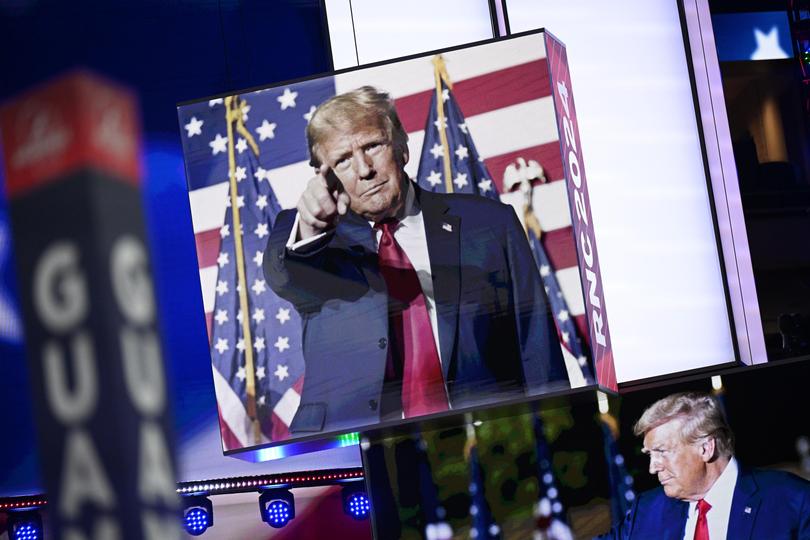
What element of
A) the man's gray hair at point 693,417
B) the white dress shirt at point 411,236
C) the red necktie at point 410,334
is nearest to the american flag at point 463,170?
the white dress shirt at point 411,236

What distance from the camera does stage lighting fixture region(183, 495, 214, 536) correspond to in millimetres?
8320

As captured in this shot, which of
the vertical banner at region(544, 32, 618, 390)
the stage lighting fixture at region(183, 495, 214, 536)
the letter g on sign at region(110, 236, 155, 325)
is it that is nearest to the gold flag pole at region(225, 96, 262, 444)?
the vertical banner at region(544, 32, 618, 390)

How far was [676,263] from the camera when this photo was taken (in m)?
7.75

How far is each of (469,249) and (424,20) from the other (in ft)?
7.78

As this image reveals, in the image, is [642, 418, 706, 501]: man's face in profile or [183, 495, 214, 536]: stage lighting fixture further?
[183, 495, 214, 536]: stage lighting fixture

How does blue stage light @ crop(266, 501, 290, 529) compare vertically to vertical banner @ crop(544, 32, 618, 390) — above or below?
below

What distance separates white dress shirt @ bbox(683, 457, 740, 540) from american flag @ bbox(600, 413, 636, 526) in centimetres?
38

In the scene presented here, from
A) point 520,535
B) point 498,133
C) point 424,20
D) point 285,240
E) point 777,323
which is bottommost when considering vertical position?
→ point 520,535

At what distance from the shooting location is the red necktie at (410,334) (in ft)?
20.9

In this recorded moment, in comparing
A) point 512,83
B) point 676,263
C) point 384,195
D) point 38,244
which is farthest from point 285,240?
point 38,244

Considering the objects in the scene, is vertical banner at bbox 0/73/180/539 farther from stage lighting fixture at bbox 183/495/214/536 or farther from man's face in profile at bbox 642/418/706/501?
stage lighting fixture at bbox 183/495/214/536

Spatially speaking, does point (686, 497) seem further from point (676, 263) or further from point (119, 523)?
point (119, 523)

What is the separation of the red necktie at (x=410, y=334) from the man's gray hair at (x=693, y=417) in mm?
1576

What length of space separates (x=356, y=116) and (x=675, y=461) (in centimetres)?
293
